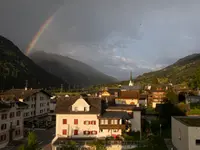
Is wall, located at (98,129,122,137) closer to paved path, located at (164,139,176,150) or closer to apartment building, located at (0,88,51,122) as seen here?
paved path, located at (164,139,176,150)

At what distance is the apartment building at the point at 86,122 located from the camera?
155 ft

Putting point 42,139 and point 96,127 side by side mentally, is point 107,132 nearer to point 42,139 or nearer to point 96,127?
point 96,127

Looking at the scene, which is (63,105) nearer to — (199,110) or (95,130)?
(95,130)

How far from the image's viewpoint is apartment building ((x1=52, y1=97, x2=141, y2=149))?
155 feet

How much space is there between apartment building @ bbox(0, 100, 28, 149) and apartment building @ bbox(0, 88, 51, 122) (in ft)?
48.2

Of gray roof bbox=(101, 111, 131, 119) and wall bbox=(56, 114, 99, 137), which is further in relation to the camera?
wall bbox=(56, 114, 99, 137)

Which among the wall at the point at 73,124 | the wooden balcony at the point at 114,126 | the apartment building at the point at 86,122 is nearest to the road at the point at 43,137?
→ the apartment building at the point at 86,122

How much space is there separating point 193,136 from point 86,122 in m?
22.9

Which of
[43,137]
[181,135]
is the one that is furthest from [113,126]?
[43,137]

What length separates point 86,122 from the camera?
48.6m

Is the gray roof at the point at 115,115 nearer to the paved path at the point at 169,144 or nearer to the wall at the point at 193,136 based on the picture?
the paved path at the point at 169,144

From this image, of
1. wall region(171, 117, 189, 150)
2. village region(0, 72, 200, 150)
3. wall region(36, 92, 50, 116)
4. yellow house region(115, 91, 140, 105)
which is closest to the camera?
wall region(171, 117, 189, 150)

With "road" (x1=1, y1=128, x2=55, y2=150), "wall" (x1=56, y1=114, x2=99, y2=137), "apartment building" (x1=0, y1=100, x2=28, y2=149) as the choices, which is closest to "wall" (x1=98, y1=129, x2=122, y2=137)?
"wall" (x1=56, y1=114, x2=99, y2=137)

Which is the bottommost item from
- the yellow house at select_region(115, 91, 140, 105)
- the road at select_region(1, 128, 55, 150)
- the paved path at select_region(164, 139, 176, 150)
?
the road at select_region(1, 128, 55, 150)
